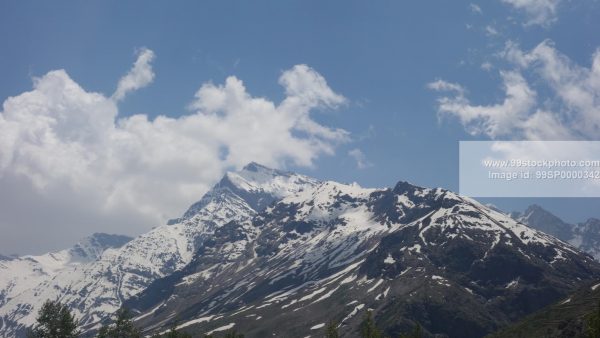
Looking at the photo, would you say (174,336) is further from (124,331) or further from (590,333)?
(590,333)

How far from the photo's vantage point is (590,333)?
322ft

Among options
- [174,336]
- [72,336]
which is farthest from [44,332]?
[174,336]

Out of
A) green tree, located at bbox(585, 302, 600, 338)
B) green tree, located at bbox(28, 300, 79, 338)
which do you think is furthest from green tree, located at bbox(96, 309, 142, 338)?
green tree, located at bbox(585, 302, 600, 338)

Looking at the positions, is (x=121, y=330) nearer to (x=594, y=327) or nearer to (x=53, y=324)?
(x=53, y=324)

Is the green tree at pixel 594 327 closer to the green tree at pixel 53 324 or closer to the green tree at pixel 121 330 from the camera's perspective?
the green tree at pixel 121 330

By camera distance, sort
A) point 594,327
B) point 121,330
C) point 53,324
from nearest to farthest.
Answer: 1. point 594,327
2. point 53,324
3. point 121,330

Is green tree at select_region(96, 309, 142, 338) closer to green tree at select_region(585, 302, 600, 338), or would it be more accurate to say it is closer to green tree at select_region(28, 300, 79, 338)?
green tree at select_region(28, 300, 79, 338)

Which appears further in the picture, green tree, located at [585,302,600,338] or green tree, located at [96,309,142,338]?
green tree, located at [96,309,142,338]

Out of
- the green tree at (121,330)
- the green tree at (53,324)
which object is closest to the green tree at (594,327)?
the green tree at (121,330)

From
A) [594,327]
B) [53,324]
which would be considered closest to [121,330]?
[53,324]

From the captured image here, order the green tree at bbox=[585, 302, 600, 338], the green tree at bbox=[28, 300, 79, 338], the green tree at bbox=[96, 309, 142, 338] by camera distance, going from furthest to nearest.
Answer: the green tree at bbox=[96, 309, 142, 338], the green tree at bbox=[28, 300, 79, 338], the green tree at bbox=[585, 302, 600, 338]

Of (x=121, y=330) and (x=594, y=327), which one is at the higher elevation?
(x=594, y=327)

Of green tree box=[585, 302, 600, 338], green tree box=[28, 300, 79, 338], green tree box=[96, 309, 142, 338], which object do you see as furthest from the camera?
green tree box=[96, 309, 142, 338]

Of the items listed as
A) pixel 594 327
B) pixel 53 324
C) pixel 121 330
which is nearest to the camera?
pixel 594 327
